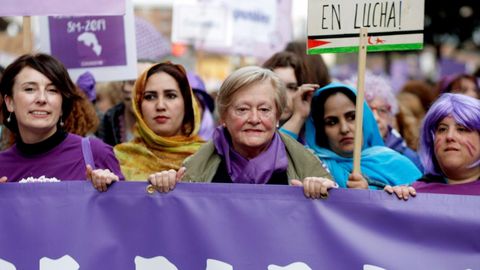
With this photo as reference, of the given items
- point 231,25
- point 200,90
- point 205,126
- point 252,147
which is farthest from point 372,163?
point 231,25

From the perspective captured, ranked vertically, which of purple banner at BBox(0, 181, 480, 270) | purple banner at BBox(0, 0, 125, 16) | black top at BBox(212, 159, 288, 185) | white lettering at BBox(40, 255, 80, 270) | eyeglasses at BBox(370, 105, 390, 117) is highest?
purple banner at BBox(0, 0, 125, 16)

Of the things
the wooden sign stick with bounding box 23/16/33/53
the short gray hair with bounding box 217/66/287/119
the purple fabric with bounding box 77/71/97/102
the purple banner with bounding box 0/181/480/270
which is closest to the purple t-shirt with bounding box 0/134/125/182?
the purple banner with bounding box 0/181/480/270

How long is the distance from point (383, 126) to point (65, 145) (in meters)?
2.25

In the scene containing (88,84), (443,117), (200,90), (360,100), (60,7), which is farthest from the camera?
(200,90)

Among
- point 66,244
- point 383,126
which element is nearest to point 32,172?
point 66,244

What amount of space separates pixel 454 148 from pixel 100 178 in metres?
1.45

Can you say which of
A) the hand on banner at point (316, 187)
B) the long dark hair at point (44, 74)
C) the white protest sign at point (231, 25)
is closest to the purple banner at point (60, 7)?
the long dark hair at point (44, 74)

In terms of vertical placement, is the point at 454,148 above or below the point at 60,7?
below

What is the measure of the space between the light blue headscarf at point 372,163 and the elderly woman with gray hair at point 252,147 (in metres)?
0.57

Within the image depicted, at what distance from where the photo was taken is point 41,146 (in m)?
3.63

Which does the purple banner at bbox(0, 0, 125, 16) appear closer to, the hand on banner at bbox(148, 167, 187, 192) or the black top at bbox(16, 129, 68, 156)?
the black top at bbox(16, 129, 68, 156)

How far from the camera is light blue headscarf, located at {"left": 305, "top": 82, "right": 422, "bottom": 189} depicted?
157 inches

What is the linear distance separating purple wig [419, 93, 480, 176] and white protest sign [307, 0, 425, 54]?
41cm

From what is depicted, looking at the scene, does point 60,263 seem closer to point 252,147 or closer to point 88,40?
point 252,147
